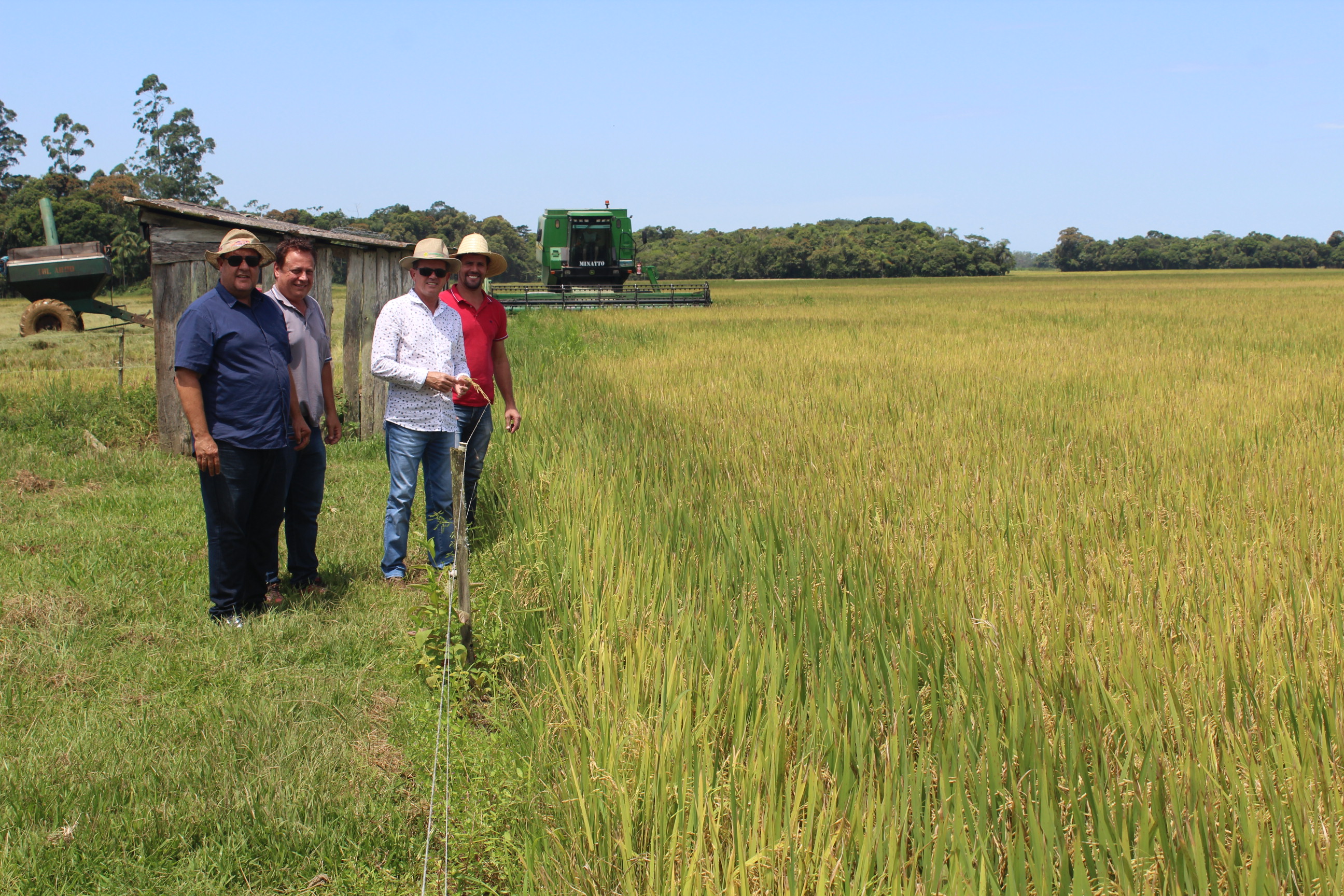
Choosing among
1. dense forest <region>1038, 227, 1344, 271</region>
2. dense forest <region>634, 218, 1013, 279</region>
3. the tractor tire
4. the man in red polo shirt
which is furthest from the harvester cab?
dense forest <region>1038, 227, 1344, 271</region>

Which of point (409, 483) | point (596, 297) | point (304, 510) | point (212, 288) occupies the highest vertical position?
point (596, 297)

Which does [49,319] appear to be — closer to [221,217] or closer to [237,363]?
[221,217]

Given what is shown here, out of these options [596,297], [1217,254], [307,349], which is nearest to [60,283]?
[596,297]

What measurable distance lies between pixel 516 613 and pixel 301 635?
130 cm

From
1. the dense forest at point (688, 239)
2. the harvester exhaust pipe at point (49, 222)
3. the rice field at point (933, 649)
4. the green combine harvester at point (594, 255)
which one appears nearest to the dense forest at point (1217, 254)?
the dense forest at point (688, 239)

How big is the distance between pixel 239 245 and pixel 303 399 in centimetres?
90

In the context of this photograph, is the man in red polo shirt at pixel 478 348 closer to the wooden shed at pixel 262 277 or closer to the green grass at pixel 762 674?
the green grass at pixel 762 674

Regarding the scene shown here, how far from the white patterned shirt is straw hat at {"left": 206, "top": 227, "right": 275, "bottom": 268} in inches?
23.0

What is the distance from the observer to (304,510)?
17.0ft

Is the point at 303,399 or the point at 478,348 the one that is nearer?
the point at 303,399

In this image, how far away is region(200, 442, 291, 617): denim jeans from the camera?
4.59 m

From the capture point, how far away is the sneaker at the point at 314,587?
5.05 meters

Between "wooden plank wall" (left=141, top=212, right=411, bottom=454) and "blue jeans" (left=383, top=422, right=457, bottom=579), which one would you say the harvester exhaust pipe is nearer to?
"wooden plank wall" (left=141, top=212, right=411, bottom=454)

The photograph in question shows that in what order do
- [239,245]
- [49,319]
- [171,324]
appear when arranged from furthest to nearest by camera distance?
[49,319] < [171,324] < [239,245]
